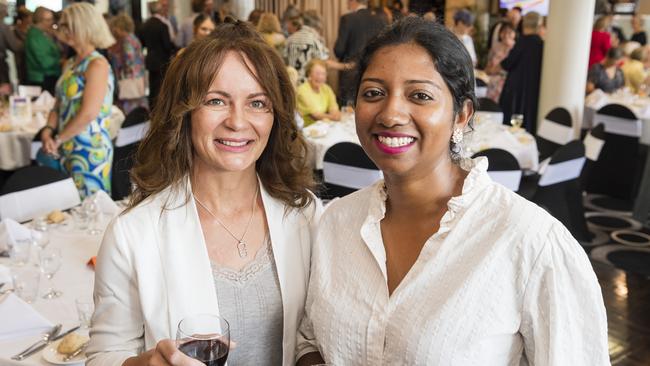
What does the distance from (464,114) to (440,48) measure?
176 millimetres

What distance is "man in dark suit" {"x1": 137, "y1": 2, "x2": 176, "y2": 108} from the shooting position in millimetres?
9109

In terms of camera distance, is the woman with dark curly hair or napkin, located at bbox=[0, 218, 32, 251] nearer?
the woman with dark curly hair

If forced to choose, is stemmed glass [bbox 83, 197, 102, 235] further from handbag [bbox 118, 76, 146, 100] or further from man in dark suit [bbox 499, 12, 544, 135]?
man in dark suit [bbox 499, 12, 544, 135]

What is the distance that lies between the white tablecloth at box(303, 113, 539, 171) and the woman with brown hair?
2957mm

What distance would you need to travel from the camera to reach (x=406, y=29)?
1.45m

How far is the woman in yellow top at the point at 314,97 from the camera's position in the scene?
626 centimetres

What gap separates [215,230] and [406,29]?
0.75 metres

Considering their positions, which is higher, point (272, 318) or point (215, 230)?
point (215, 230)

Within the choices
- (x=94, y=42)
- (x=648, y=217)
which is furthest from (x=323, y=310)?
(x=648, y=217)

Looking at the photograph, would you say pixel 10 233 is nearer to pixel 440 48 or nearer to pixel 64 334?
pixel 64 334

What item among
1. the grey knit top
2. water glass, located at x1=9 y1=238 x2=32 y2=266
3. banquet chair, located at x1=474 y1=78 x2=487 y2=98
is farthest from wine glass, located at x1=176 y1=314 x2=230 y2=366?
banquet chair, located at x1=474 y1=78 x2=487 y2=98

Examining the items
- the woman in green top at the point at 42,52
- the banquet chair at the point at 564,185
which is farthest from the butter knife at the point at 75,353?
the woman in green top at the point at 42,52

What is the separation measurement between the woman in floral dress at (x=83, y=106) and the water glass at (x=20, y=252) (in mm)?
1614

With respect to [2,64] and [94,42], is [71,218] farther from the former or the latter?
[2,64]
